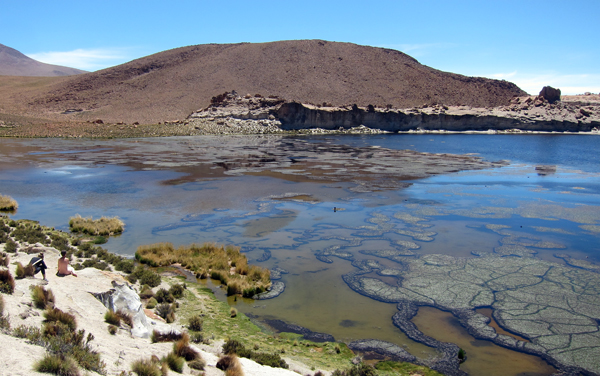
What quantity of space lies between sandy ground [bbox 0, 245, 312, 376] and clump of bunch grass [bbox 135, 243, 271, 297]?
96.2 inches

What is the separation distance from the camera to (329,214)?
1631cm

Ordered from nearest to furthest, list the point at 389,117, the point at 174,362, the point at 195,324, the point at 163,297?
the point at 174,362 → the point at 195,324 → the point at 163,297 → the point at 389,117

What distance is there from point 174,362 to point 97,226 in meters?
10.0

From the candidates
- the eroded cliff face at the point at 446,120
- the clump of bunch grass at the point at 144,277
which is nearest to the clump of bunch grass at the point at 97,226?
the clump of bunch grass at the point at 144,277

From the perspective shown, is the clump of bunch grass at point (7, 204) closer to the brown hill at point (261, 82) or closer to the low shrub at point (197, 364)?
the low shrub at point (197, 364)

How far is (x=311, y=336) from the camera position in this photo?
773cm

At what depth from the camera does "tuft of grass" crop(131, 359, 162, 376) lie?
15.5ft

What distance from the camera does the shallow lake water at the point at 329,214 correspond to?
8.76 metres

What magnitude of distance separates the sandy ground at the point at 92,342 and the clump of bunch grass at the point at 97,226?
19.7ft

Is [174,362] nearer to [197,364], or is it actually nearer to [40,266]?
[197,364]

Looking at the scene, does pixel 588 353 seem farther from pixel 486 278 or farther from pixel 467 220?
pixel 467 220

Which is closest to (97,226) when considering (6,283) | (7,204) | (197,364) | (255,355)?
(7,204)

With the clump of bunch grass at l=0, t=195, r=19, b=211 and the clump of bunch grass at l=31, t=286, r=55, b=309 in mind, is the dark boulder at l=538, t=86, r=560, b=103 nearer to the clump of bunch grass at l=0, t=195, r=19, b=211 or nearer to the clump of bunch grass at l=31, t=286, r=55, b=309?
the clump of bunch grass at l=0, t=195, r=19, b=211

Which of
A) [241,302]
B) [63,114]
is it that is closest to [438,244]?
[241,302]
